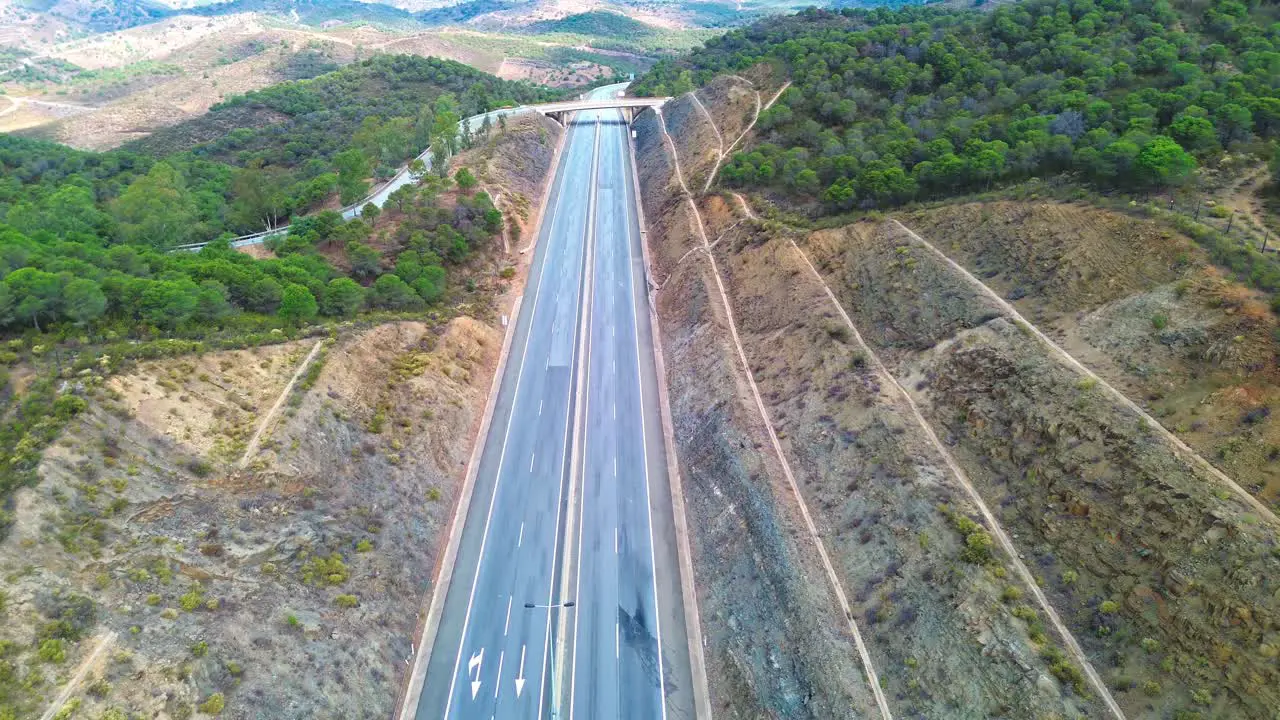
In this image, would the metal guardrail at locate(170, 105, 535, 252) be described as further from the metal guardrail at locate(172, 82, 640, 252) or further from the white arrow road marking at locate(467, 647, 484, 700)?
the white arrow road marking at locate(467, 647, 484, 700)

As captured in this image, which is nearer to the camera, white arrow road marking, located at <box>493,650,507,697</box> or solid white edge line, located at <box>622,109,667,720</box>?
white arrow road marking, located at <box>493,650,507,697</box>

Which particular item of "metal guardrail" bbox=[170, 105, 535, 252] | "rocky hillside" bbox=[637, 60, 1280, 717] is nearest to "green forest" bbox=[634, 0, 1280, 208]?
"rocky hillside" bbox=[637, 60, 1280, 717]

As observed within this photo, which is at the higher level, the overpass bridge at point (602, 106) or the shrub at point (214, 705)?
the overpass bridge at point (602, 106)

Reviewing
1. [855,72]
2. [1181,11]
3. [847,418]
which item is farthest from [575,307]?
[1181,11]

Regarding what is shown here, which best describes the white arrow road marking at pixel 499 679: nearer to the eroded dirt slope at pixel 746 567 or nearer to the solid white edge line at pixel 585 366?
the solid white edge line at pixel 585 366

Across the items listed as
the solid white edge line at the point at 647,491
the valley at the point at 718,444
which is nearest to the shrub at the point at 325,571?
the valley at the point at 718,444

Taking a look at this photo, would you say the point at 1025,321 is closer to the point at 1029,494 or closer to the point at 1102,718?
the point at 1029,494
